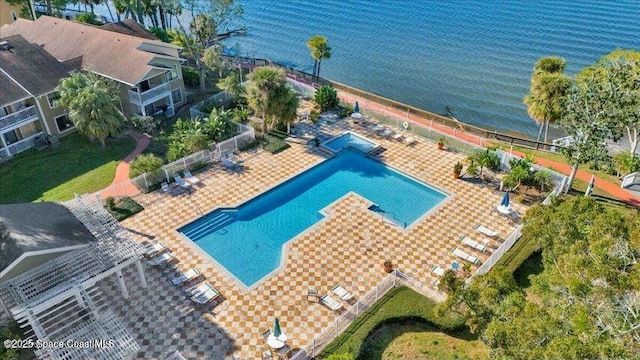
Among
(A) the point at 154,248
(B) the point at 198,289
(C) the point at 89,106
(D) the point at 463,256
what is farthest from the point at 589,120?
(C) the point at 89,106

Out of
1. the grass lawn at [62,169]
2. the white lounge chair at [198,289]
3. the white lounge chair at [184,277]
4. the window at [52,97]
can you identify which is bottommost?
the white lounge chair at [198,289]

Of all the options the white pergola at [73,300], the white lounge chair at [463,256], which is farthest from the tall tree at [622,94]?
the white pergola at [73,300]

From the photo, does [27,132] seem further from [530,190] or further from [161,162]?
[530,190]

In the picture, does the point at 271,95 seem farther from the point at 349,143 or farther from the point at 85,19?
the point at 85,19

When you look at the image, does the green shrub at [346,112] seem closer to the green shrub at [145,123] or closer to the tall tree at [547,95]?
the tall tree at [547,95]

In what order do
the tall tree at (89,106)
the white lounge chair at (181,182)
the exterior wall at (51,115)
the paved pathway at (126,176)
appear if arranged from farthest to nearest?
the exterior wall at (51,115) → the tall tree at (89,106) → the white lounge chair at (181,182) → the paved pathway at (126,176)

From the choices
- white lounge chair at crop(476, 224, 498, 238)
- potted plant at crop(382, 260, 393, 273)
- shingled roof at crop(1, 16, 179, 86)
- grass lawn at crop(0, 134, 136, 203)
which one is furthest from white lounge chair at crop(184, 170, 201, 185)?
white lounge chair at crop(476, 224, 498, 238)

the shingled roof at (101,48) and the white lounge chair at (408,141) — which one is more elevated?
the shingled roof at (101,48)

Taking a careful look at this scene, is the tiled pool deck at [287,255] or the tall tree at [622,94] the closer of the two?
the tiled pool deck at [287,255]
